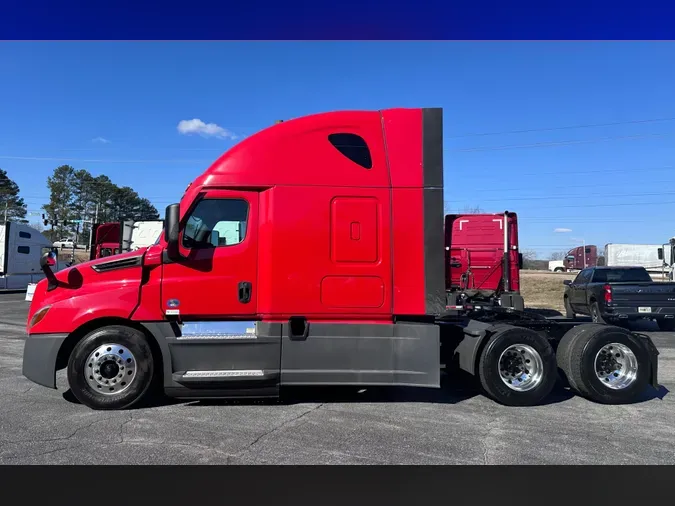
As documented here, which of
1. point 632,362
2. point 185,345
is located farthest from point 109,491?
point 632,362

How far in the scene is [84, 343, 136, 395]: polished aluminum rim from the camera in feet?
17.8

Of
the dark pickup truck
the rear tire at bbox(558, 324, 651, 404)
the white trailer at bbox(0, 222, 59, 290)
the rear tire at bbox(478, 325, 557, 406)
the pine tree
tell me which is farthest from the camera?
the pine tree

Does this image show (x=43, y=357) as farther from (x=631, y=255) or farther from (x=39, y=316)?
(x=631, y=255)

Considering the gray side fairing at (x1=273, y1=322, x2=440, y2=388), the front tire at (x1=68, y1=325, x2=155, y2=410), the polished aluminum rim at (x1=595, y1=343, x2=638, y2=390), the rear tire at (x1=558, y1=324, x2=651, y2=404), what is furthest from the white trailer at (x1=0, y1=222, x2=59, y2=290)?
the polished aluminum rim at (x1=595, y1=343, x2=638, y2=390)

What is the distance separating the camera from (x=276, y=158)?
5707 mm

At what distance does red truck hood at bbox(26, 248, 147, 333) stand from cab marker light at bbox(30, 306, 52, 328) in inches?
1.5

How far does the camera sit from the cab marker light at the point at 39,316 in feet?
18.2

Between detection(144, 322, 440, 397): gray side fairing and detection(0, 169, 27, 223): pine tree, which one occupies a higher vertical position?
detection(0, 169, 27, 223): pine tree

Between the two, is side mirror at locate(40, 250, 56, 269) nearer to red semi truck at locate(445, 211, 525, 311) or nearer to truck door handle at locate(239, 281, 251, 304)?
truck door handle at locate(239, 281, 251, 304)

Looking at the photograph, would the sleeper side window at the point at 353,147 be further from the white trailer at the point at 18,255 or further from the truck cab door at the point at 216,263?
the white trailer at the point at 18,255

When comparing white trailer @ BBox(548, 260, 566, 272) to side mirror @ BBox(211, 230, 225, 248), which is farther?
white trailer @ BBox(548, 260, 566, 272)

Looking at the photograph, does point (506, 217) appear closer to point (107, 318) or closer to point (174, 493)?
point (107, 318)

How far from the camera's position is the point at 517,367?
5977 millimetres

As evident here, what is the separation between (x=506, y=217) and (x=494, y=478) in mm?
9120
